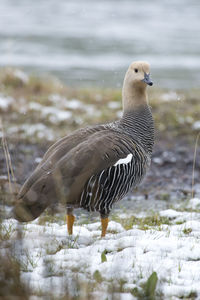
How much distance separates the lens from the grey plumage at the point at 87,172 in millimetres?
4328

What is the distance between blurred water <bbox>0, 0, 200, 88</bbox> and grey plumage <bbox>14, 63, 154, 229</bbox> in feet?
23.1

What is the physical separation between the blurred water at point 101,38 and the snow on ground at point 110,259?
25.0 ft

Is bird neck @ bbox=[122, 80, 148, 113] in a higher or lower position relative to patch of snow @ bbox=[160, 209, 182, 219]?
higher

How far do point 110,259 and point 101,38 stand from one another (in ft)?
76.3

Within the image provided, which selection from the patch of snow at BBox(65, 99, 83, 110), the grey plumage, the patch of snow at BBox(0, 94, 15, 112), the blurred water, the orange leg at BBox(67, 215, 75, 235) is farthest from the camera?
the blurred water

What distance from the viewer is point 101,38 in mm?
26219

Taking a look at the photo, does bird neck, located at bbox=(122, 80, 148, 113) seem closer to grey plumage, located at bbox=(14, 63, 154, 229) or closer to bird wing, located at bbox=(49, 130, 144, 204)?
grey plumage, located at bbox=(14, 63, 154, 229)

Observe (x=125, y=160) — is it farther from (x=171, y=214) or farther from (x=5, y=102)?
(x=5, y=102)

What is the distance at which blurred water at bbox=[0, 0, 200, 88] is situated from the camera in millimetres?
19033

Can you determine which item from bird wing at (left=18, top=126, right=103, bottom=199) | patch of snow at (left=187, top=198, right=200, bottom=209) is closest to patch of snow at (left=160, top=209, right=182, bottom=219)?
patch of snow at (left=187, top=198, right=200, bottom=209)

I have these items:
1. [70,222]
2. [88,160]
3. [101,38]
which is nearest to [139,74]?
[88,160]

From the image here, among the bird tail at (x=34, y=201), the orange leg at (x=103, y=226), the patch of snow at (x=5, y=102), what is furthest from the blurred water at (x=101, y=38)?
the bird tail at (x=34, y=201)

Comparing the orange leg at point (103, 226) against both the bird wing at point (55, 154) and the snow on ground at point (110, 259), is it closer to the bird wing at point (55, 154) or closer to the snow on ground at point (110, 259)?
the snow on ground at point (110, 259)

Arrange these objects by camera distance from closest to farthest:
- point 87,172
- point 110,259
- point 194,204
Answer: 1. point 110,259
2. point 87,172
3. point 194,204
